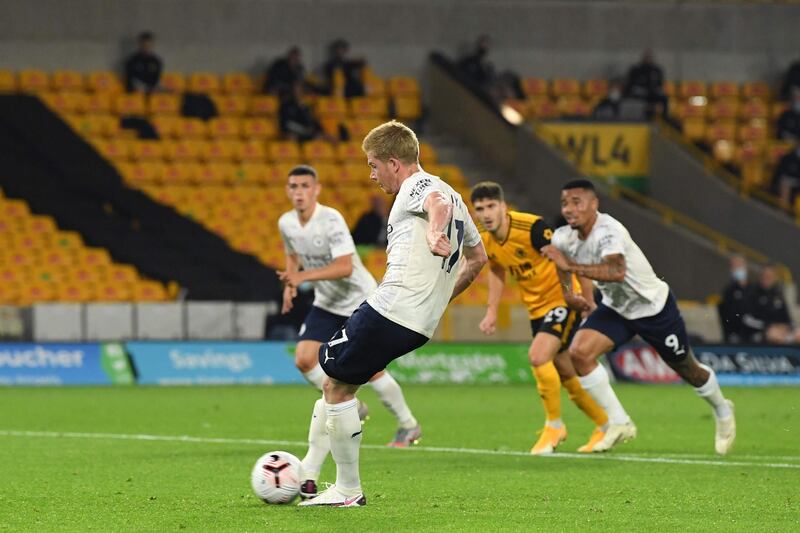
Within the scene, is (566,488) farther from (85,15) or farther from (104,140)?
(85,15)

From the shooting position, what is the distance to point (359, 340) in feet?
26.0

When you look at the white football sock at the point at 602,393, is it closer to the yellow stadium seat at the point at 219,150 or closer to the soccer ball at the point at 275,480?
the soccer ball at the point at 275,480

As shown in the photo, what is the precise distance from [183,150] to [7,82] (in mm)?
3517

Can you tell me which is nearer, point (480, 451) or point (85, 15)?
point (480, 451)

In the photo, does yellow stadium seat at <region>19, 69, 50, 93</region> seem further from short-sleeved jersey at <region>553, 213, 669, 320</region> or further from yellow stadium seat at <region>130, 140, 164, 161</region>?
short-sleeved jersey at <region>553, 213, 669, 320</region>

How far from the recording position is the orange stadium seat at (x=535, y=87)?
3059 centimetres

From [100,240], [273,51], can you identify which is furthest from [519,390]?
[273,51]

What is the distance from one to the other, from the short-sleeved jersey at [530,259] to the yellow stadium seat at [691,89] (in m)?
20.0

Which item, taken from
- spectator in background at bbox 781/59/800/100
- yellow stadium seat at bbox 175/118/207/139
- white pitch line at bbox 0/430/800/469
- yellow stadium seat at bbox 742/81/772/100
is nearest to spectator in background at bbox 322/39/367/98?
yellow stadium seat at bbox 175/118/207/139

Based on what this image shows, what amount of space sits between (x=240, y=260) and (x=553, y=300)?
11682mm

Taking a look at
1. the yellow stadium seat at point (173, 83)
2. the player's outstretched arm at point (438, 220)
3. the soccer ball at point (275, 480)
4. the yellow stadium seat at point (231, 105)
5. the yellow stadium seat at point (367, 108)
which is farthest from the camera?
the yellow stadium seat at point (367, 108)

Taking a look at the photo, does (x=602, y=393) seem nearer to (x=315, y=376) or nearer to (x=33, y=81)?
(x=315, y=376)

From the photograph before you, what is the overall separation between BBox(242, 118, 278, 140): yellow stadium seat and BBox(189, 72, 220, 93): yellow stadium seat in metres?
1.12

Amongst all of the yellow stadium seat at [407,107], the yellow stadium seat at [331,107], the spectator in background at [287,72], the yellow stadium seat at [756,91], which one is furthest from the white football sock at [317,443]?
the yellow stadium seat at [756,91]
